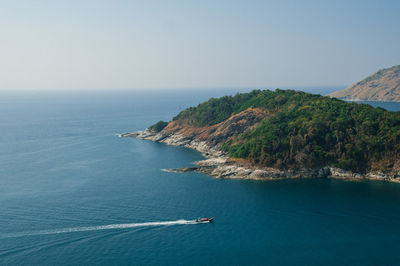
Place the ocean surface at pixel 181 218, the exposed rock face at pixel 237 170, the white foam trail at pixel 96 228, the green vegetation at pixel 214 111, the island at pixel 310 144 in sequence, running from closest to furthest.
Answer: the ocean surface at pixel 181 218 < the white foam trail at pixel 96 228 < the exposed rock face at pixel 237 170 < the island at pixel 310 144 < the green vegetation at pixel 214 111

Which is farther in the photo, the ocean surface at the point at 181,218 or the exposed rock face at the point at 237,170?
the exposed rock face at the point at 237,170

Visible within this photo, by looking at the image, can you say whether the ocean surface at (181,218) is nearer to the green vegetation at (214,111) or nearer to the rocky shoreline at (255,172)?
the rocky shoreline at (255,172)

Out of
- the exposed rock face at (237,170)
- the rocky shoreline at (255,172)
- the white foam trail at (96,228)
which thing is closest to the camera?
the white foam trail at (96,228)

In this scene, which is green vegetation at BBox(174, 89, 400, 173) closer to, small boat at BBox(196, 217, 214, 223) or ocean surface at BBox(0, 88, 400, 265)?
ocean surface at BBox(0, 88, 400, 265)

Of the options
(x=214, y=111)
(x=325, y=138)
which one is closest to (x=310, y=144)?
(x=325, y=138)

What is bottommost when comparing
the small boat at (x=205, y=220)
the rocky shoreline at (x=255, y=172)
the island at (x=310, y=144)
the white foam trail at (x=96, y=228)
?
the white foam trail at (x=96, y=228)

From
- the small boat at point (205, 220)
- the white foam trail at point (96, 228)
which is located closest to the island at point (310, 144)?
the small boat at point (205, 220)

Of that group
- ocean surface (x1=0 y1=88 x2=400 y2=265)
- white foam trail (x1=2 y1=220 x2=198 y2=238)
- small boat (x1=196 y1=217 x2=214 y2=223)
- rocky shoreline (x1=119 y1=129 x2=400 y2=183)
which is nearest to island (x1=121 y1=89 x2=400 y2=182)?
rocky shoreline (x1=119 y1=129 x2=400 y2=183)

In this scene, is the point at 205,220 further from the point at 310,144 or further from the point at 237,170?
the point at 310,144
